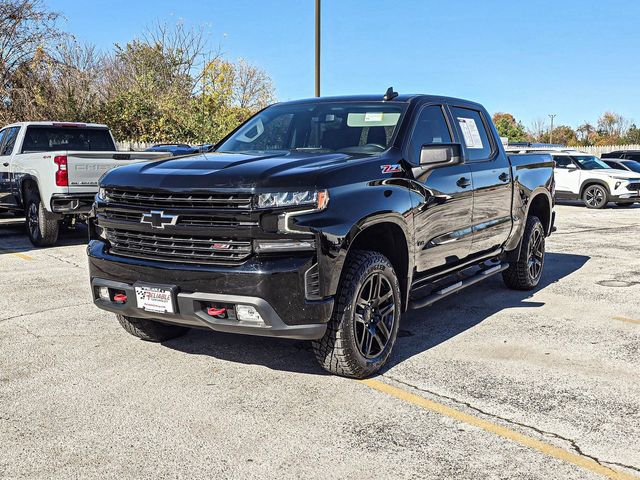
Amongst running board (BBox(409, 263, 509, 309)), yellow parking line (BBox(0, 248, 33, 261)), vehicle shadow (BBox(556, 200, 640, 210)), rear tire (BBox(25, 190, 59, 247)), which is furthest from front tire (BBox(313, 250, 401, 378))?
vehicle shadow (BBox(556, 200, 640, 210))

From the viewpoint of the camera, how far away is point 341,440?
11.3ft

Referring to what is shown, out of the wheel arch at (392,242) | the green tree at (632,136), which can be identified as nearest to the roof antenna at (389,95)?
the wheel arch at (392,242)

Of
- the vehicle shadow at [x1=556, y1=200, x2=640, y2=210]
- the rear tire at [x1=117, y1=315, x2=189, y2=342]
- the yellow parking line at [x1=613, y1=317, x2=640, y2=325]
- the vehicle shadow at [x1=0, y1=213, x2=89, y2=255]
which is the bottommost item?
the vehicle shadow at [x1=556, y1=200, x2=640, y2=210]

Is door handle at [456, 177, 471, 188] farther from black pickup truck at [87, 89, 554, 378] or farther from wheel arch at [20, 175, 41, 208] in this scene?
wheel arch at [20, 175, 41, 208]

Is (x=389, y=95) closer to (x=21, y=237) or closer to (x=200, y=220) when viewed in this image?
(x=200, y=220)

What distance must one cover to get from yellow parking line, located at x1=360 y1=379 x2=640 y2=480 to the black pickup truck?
0.26 meters

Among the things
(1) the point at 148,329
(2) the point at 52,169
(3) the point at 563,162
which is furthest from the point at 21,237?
(3) the point at 563,162

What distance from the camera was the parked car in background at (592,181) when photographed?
18984 mm

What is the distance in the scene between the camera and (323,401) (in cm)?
399

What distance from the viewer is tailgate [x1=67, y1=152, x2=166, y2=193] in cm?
955

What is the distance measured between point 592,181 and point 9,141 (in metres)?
15.5

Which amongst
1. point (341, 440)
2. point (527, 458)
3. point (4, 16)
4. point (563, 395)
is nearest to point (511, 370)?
point (563, 395)

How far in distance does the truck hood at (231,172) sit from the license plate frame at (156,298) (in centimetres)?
61

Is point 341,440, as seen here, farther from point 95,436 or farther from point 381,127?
point 381,127
